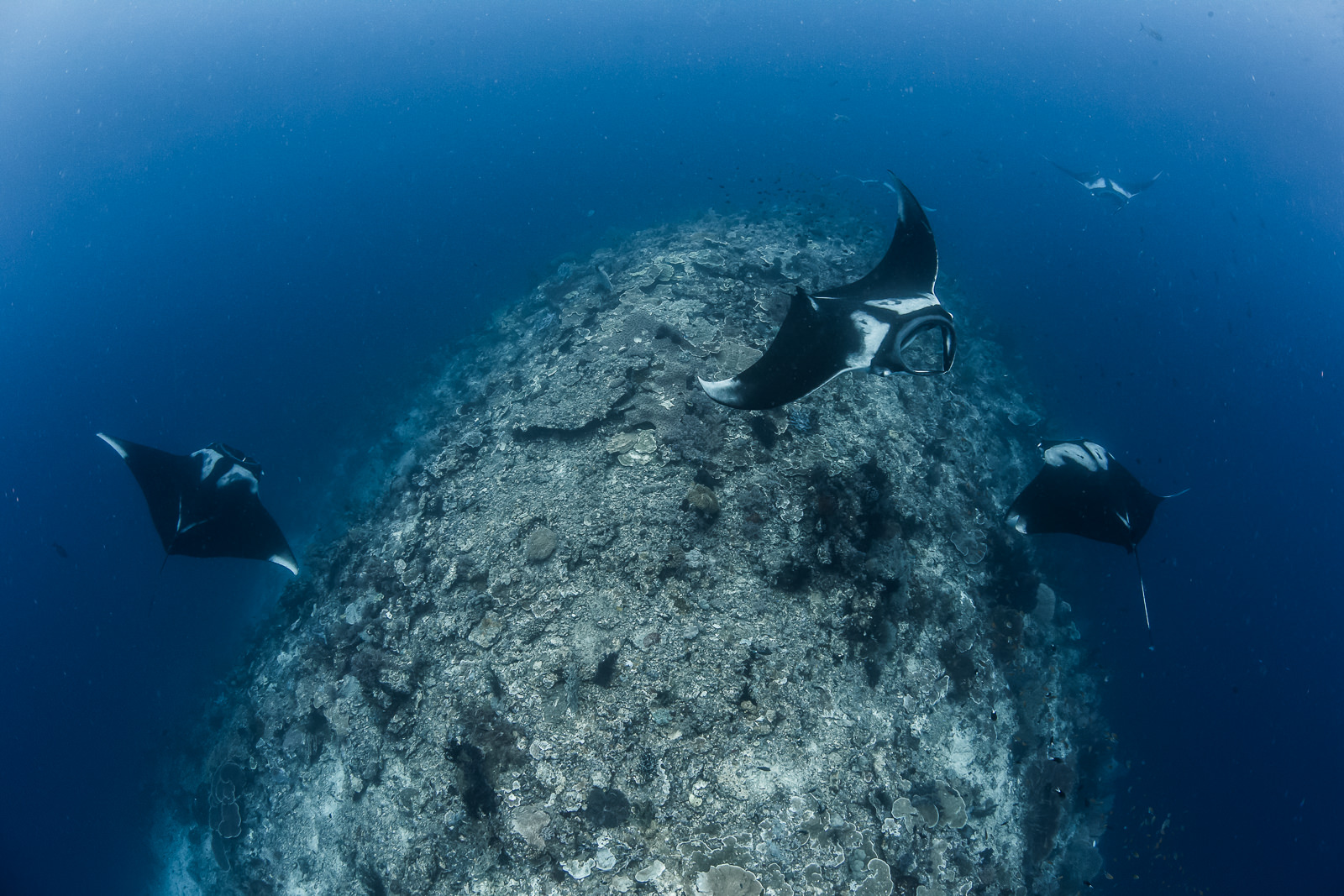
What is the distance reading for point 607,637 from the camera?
4.13 metres

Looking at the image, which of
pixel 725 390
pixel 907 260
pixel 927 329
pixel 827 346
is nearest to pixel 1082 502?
pixel 927 329

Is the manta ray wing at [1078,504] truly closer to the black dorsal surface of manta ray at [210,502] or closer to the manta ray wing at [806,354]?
the manta ray wing at [806,354]

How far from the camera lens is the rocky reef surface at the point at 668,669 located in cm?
363

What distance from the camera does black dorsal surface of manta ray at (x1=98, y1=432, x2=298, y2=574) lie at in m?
6.05

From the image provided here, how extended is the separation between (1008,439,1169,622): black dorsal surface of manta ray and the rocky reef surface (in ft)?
2.51

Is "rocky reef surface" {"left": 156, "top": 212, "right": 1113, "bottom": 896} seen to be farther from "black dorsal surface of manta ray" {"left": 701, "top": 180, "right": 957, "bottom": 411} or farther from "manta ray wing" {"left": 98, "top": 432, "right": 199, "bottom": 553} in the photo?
"manta ray wing" {"left": 98, "top": 432, "right": 199, "bottom": 553}

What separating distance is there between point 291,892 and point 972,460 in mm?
9432

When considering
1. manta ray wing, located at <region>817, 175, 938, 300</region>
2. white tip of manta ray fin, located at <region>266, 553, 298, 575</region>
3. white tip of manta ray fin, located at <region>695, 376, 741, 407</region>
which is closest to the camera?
white tip of manta ray fin, located at <region>695, 376, 741, 407</region>

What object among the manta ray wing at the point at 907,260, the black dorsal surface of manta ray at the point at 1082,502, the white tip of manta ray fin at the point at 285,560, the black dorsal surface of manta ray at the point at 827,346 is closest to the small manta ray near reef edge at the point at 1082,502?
the black dorsal surface of manta ray at the point at 1082,502

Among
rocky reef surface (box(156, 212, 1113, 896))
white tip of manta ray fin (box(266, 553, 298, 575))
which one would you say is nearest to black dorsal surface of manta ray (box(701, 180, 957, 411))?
rocky reef surface (box(156, 212, 1113, 896))

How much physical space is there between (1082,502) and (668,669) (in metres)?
5.12

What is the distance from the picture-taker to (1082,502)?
5.63 meters

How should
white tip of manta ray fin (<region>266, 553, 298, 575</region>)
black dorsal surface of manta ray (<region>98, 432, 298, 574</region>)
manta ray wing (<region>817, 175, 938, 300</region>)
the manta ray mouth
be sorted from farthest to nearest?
1. white tip of manta ray fin (<region>266, 553, 298, 575</region>)
2. black dorsal surface of manta ray (<region>98, 432, 298, 574</region>)
3. manta ray wing (<region>817, 175, 938, 300</region>)
4. the manta ray mouth

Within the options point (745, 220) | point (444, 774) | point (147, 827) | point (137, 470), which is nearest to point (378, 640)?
point (444, 774)
